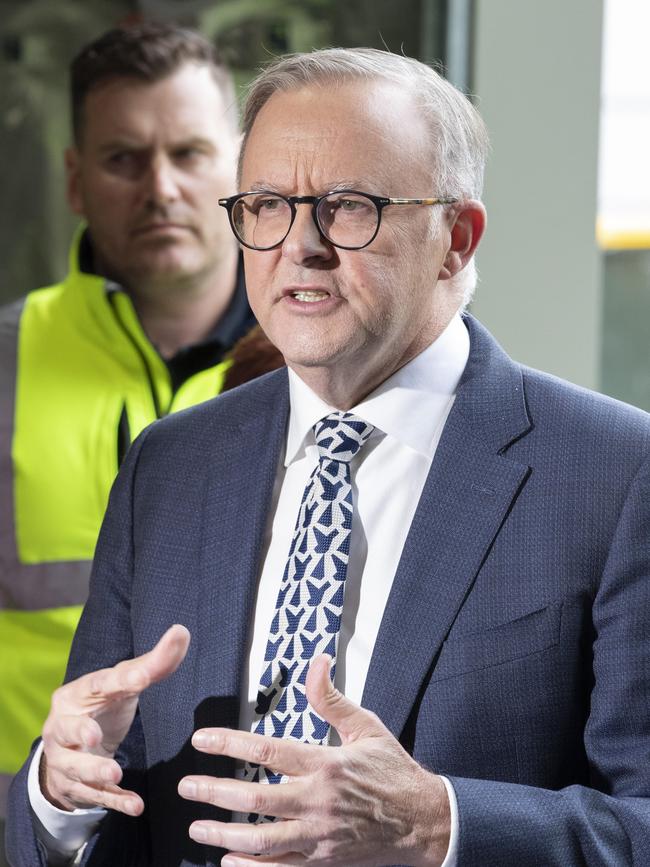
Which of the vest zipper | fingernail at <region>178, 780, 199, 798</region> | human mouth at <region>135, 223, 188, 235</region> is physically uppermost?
human mouth at <region>135, 223, 188, 235</region>

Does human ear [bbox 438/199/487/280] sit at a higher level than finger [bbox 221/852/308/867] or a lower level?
higher

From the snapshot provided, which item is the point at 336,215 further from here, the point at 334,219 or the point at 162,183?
the point at 162,183

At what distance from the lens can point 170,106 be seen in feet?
8.14

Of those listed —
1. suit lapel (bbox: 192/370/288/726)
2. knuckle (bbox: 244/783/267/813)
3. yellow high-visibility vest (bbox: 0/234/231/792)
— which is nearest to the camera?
knuckle (bbox: 244/783/267/813)

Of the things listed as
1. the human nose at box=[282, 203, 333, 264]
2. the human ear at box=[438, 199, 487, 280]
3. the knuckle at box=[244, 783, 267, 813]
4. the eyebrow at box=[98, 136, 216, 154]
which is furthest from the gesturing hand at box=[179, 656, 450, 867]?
the eyebrow at box=[98, 136, 216, 154]

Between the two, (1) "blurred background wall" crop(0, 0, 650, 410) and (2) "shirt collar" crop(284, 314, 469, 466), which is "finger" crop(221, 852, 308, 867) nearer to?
(2) "shirt collar" crop(284, 314, 469, 466)

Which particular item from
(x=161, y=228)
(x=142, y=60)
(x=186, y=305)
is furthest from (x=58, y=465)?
(x=142, y=60)

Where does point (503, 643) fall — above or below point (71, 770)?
above

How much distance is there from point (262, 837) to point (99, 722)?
29cm

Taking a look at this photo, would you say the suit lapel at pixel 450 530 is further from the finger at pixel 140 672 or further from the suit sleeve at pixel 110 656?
the suit sleeve at pixel 110 656

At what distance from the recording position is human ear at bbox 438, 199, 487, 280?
1.52 m

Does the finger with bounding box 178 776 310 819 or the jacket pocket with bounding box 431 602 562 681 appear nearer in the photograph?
the finger with bounding box 178 776 310 819

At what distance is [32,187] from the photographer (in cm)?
307

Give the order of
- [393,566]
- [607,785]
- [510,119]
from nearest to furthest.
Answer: [607,785] → [393,566] → [510,119]
